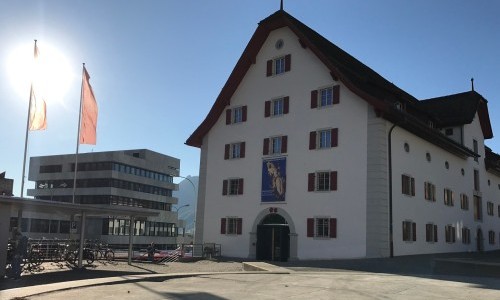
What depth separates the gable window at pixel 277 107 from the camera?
36281 mm

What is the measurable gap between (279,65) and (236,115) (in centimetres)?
526

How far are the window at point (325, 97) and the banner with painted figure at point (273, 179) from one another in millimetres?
4419

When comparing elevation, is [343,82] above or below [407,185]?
above

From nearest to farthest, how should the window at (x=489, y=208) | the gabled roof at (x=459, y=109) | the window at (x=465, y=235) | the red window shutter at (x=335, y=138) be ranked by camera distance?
1. the red window shutter at (x=335, y=138)
2. the window at (x=465, y=235)
3. the gabled roof at (x=459, y=109)
4. the window at (x=489, y=208)

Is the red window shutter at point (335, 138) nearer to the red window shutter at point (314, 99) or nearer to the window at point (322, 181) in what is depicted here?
the window at point (322, 181)

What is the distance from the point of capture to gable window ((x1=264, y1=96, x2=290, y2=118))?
119 feet

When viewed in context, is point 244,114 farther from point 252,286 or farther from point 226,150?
point 252,286

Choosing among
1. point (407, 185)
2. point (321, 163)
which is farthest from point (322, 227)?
point (407, 185)

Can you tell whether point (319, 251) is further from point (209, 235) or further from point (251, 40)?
point (251, 40)

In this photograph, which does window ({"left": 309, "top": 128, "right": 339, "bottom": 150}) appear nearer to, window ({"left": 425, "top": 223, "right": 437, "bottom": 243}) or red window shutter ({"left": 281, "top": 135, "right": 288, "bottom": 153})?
red window shutter ({"left": 281, "top": 135, "right": 288, "bottom": 153})

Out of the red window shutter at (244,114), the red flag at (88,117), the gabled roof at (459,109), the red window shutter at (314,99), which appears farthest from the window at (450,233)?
the red flag at (88,117)

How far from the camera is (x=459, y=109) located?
45.0 meters

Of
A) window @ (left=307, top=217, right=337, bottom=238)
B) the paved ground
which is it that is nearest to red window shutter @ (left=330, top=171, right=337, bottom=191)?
window @ (left=307, top=217, right=337, bottom=238)

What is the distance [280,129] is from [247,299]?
23.4m
